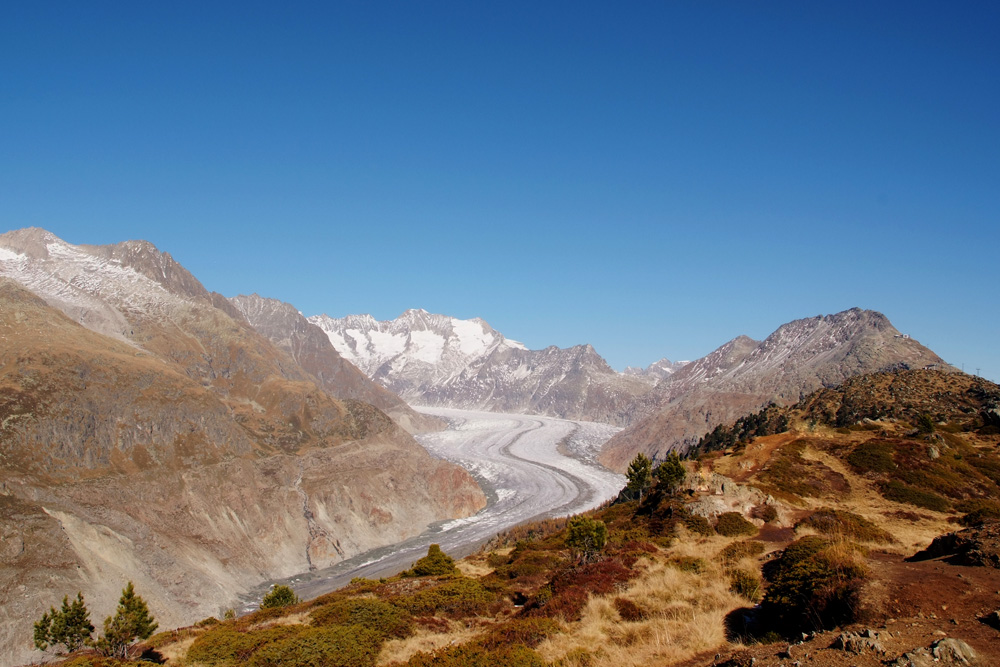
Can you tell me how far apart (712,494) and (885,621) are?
28577 millimetres

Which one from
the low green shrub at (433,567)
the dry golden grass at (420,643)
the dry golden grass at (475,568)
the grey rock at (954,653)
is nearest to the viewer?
the grey rock at (954,653)

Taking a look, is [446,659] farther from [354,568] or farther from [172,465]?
[172,465]

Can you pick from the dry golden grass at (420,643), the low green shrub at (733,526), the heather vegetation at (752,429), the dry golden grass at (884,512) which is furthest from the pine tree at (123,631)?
the heather vegetation at (752,429)

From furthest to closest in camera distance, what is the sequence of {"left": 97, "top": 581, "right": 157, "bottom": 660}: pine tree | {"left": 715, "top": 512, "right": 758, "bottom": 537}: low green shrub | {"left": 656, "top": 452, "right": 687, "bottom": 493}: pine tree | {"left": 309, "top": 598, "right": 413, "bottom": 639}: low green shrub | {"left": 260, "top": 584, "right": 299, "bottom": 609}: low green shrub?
{"left": 260, "top": 584, "right": 299, "bottom": 609}: low green shrub
{"left": 656, "top": 452, "right": 687, "bottom": 493}: pine tree
{"left": 715, "top": 512, "right": 758, "bottom": 537}: low green shrub
{"left": 97, "top": 581, "right": 157, "bottom": 660}: pine tree
{"left": 309, "top": 598, "right": 413, "bottom": 639}: low green shrub

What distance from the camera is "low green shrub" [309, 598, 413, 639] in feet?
90.9

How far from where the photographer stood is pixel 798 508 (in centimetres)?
4206

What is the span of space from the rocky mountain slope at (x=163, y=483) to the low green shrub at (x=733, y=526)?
8307cm

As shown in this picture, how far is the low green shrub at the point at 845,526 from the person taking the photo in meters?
33.1

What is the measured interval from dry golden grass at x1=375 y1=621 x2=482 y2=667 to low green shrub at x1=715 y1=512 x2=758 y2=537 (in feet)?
61.6

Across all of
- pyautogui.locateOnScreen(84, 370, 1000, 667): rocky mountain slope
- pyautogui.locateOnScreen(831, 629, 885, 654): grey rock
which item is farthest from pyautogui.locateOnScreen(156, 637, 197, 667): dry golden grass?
pyautogui.locateOnScreen(831, 629, 885, 654): grey rock

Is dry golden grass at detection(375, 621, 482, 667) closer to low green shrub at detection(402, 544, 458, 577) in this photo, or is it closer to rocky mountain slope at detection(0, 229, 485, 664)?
low green shrub at detection(402, 544, 458, 577)

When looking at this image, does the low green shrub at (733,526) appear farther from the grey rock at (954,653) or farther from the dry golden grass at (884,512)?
the grey rock at (954,653)

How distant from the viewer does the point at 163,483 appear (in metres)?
117

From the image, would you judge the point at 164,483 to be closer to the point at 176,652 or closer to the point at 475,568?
the point at 475,568
